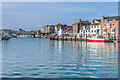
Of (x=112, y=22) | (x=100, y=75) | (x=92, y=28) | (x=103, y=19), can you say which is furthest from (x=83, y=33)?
(x=100, y=75)

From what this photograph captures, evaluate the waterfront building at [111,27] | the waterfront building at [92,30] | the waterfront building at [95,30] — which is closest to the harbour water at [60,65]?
the waterfront building at [111,27]

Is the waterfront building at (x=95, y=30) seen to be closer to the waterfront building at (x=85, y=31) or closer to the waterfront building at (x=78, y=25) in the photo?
the waterfront building at (x=85, y=31)

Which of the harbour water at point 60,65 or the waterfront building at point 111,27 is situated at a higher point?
the waterfront building at point 111,27

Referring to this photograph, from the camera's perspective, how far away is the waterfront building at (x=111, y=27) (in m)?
87.2

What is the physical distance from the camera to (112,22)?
88938 mm

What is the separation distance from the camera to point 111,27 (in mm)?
89125

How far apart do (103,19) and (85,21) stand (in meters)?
34.5

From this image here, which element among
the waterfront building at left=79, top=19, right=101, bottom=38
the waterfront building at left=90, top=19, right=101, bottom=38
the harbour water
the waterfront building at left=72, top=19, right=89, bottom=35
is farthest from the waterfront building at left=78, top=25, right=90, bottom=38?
the harbour water

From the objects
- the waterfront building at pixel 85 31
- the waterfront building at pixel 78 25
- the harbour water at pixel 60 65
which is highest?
Result: the waterfront building at pixel 78 25

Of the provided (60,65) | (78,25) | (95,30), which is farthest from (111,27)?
(60,65)

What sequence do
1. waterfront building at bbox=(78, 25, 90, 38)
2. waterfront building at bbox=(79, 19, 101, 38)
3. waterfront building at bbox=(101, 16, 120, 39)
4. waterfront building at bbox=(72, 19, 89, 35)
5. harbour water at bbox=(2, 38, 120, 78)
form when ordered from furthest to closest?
waterfront building at bbox=(72, 19, 89, 35) < waterfront building at bbox=(78, 25, 90, 38) < waterfront building at bbox=(79, 19, 101, 38) < waterfront building at bbox=(101, 16, 120, 39) < harbour water at bbox=(2, 38, 120, 78)

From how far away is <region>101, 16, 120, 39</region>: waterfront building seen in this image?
3435 inches

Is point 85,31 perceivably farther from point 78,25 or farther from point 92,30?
point 78,25

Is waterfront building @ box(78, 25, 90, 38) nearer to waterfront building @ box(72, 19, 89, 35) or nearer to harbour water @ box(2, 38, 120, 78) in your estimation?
waterfront building @ box(72, 19, 89, 35)
